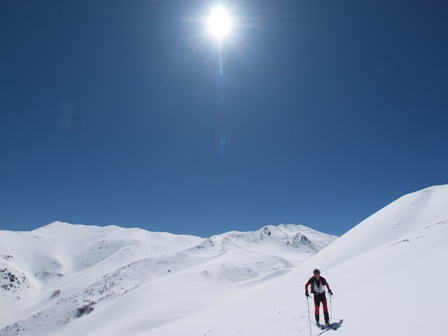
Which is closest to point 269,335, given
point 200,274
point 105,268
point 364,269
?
point 364,269

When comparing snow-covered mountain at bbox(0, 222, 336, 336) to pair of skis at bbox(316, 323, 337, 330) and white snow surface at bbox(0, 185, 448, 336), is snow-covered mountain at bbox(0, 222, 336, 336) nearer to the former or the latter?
white snow surface at bbox(0, 185, 448, 336)

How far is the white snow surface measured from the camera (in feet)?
41.0

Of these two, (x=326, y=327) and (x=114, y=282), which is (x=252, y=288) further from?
(x=114, y=282)

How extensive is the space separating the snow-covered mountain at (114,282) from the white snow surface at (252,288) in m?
0.46

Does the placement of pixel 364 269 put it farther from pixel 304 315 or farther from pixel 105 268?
pixel 105 268

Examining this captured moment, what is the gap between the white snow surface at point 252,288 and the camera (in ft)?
41.0

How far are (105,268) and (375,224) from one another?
465 feet

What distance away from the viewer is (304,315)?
16984mm

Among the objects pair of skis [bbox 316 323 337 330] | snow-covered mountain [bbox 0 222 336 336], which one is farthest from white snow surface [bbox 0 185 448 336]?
snow-covered mountain [bbox 0 222 336 336]

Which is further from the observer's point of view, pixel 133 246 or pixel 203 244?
pixel 133 246

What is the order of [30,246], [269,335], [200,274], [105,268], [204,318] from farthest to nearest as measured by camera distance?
1. [30,246]
2. [105,268]
3. [200,274]
4. [204,318]
5. [269,335]

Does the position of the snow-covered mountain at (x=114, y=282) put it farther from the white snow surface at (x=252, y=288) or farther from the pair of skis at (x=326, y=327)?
the pair of skis at (x=326, y=327)

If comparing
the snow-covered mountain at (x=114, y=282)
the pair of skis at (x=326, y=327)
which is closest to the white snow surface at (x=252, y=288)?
the pair of skis at (x=326, y=327)

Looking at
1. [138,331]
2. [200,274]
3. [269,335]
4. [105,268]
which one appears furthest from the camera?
[105,268]
